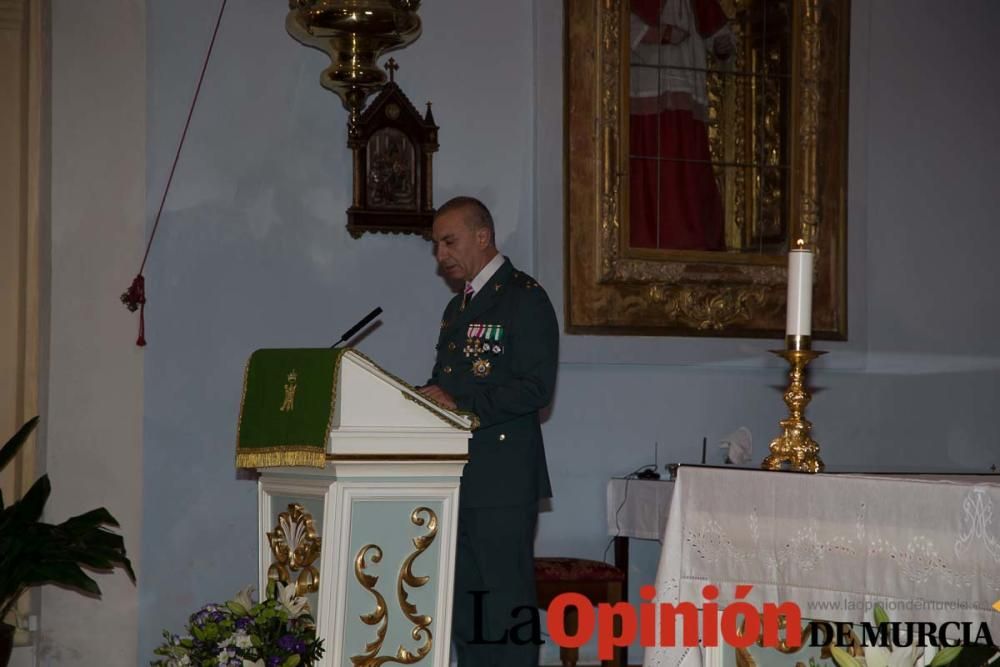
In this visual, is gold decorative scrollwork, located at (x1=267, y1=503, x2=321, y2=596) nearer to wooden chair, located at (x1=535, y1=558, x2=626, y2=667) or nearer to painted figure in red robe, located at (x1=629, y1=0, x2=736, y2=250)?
wooden chair, located at (x1=535, y1=558, x2=626, y2=667)

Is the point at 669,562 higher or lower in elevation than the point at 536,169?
lower

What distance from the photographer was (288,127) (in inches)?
233

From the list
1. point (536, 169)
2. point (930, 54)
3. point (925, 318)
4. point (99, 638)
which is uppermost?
point (930, 54)

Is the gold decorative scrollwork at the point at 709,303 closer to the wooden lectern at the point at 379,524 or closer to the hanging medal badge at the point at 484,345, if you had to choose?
the hanging medal badge at the point at 484,345

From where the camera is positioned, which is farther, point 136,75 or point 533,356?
point 136,75

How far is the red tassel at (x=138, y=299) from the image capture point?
558cm

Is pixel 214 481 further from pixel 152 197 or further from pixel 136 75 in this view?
pixel 136 75

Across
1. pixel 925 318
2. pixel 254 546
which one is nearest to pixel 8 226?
pixel 254 546

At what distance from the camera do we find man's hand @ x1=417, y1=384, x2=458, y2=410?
4.02 meters

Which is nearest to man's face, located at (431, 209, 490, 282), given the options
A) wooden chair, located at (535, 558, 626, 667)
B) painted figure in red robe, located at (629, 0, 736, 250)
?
wooden chair, located at (535, 558, 626, 667)

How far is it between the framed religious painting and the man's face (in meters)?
1.85

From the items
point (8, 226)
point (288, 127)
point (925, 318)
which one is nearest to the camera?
point (8, 226)

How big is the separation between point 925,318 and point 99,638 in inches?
170

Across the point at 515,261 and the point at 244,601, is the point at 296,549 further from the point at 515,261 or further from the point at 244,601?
the point at 515,261
